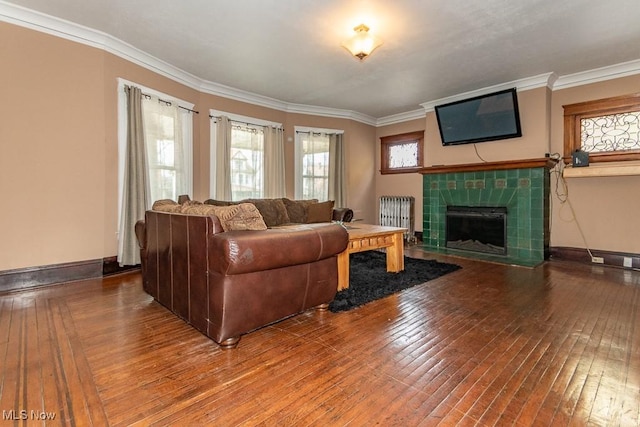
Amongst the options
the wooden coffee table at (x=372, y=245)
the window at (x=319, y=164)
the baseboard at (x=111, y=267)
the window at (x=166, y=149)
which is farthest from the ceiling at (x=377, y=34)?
the baseboard at (x=111, y=267)

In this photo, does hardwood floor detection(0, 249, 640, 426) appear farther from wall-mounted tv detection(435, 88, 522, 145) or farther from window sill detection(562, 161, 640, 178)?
wall-mounted tv detection(435, 88, 522, 145)

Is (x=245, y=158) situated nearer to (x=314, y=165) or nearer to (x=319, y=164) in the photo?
(x=314, y=165)

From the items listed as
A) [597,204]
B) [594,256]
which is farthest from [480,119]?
[594,256]

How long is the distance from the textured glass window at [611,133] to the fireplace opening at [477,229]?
1417mm

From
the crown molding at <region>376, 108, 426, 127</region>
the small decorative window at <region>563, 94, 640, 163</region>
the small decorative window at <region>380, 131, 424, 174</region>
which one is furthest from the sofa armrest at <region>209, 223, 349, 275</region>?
the crown molding at <region>376, 108, 426, 127</region>

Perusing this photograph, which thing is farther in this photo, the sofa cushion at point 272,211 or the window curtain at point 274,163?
the window curtain at point 274,163

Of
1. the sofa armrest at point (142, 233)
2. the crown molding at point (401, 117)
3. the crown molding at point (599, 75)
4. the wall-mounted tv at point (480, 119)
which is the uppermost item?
the crown molding at point (401, 117)

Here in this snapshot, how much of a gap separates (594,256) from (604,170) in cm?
123

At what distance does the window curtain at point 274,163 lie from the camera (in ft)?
18.1

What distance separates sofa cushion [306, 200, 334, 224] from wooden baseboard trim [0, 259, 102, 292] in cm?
292

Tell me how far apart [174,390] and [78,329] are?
3.84ft

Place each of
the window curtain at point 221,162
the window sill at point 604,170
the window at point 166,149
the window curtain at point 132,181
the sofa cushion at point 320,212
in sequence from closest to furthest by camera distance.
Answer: the window curtain at point 132,181 < the window sill at point 604,170 < the window at point 166,149 < the window curtain at point 221,162 < the sofa cushion at point 320,212

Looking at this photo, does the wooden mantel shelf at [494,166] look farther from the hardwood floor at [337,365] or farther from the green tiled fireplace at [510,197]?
the hardwood floor at [337,365]

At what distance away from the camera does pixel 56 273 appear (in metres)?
3.23
